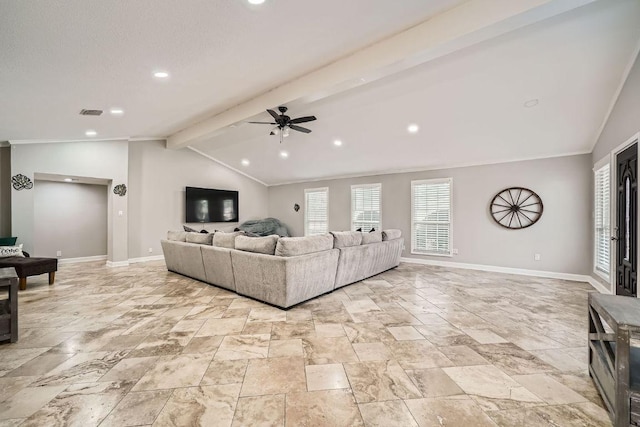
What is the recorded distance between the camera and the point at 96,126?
206 inches

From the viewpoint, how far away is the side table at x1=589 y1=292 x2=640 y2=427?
1455mm

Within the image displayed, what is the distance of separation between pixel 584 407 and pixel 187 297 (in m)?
4.42

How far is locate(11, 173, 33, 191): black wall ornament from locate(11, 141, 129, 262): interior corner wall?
0.06 m

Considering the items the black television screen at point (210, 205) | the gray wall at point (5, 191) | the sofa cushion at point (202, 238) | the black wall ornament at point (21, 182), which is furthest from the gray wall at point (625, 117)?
the gray wall at point (5, 191)

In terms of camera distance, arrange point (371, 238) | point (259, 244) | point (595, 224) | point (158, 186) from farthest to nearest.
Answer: point (158, 186) < point (371, 238) < point (595, 224) < point (259, 244)

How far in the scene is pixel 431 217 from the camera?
6.74m

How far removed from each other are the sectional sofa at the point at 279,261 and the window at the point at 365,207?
2116 mm

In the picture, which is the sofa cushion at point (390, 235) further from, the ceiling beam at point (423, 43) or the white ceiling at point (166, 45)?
the white ceiling at point (166, 45)

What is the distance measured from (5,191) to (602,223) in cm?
1122

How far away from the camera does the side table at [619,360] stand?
1455 millimetres

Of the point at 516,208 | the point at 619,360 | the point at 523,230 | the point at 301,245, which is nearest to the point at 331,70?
the point at 301,245

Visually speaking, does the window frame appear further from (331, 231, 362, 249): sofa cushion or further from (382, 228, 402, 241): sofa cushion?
(331, 231, 362, 249): sofa cushion

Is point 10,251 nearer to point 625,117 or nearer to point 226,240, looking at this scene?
point 226,240

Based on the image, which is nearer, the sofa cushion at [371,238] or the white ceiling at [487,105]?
the white ceiling at [487,105]
